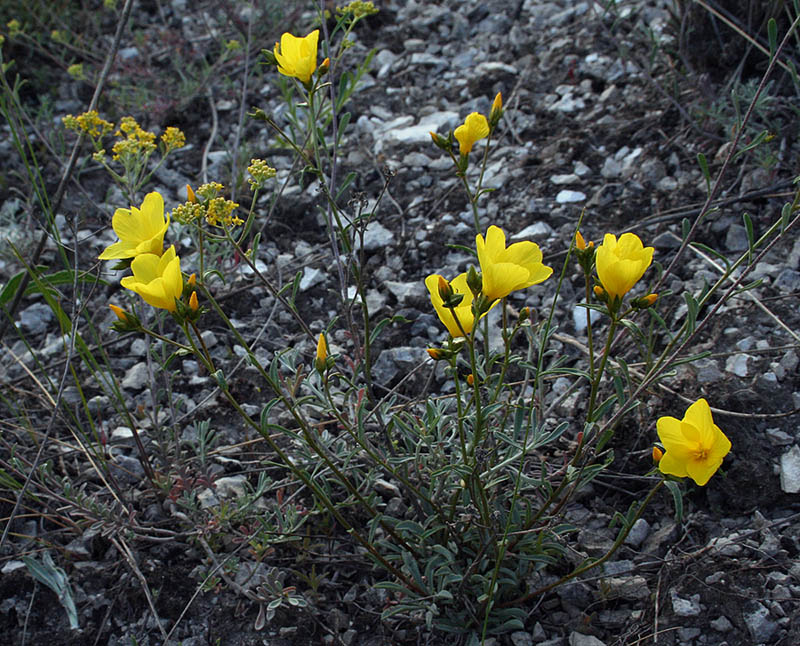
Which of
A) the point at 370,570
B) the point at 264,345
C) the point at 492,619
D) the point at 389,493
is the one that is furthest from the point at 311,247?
the point at 492,619

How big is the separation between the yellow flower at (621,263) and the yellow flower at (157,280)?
0.76m

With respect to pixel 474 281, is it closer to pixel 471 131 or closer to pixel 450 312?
pixel 450 312

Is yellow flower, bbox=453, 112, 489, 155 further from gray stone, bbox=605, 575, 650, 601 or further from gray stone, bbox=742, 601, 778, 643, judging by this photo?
gray stone, bbox=742, 601, 778, 643

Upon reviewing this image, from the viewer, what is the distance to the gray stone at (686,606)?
1616 millimetres

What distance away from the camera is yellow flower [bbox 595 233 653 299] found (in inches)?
50.6

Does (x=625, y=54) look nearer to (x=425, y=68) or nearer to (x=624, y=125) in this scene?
(x=624, y=125)

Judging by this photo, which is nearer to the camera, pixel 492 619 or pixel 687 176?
pixel 492 619

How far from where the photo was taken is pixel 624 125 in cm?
297

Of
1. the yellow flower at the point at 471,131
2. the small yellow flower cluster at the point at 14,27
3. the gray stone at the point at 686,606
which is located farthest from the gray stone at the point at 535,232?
the small yellow flower cluster at the point at 14,27

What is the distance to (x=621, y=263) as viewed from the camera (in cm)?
129

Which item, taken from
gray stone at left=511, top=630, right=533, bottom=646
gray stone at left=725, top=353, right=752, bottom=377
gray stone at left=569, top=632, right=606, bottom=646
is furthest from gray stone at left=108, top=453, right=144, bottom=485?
gray stone at left=725, top=353, right=752, bottom=377

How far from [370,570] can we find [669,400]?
973 mm

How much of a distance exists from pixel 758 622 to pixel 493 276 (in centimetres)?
102

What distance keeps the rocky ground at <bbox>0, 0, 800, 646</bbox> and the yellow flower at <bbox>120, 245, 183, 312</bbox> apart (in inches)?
17.0
